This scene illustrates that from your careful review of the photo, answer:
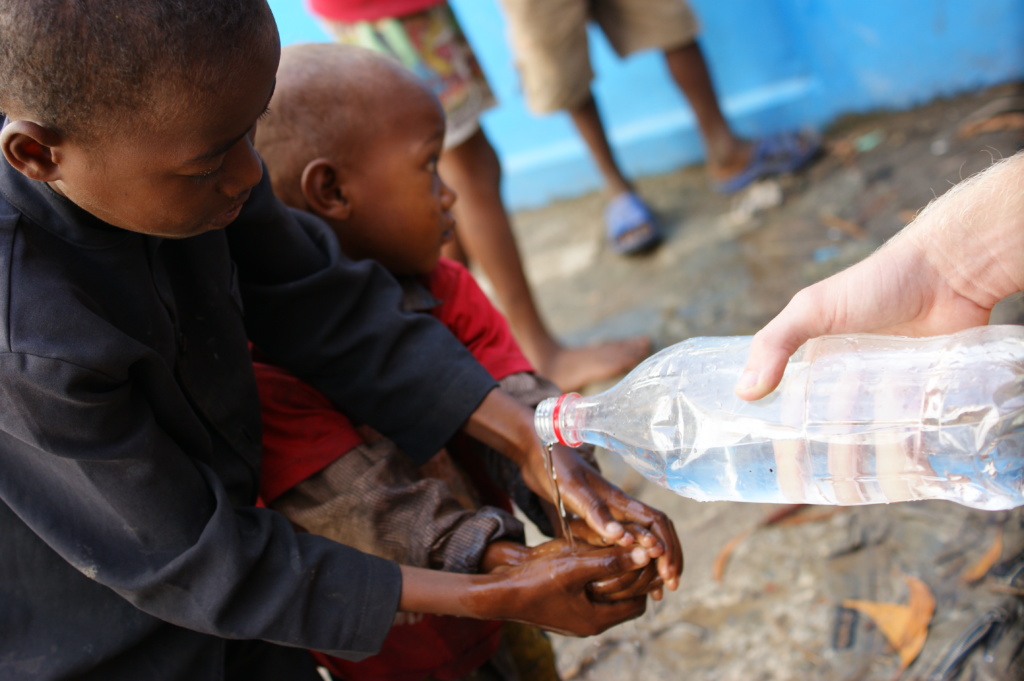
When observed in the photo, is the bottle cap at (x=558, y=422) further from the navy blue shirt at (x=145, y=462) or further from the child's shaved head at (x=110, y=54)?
the child's shaved head at (x=110, y=54)

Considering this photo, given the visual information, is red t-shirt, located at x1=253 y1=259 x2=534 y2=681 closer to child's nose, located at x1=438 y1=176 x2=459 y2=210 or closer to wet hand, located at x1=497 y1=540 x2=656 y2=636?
wet hand, located at x1=497 y1=540 x2=656 y2=636

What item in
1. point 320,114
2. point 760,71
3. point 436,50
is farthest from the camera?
point 760,71

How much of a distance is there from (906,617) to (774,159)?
248 cm

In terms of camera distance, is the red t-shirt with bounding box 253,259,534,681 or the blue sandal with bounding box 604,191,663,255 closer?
the red t-shirt with bounding box 253,259,534,681

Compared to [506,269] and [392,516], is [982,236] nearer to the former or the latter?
[392,516]

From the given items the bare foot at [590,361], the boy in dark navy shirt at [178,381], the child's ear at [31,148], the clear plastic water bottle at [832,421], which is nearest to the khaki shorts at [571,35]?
the bare foot at [590,361]

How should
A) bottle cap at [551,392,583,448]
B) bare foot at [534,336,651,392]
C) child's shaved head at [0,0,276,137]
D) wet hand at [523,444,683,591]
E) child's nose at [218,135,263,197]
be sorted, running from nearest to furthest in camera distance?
child's shaved head at [0,0,276,137], child's nose at [218,135,263,197], bottle cap at [551,392,583,448], wet hand at [523,444,683,591], bare foot at [534,336,651,392]

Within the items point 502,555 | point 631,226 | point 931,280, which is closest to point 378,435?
point 502,555

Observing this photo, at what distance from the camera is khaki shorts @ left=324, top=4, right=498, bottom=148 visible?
282 centimetres

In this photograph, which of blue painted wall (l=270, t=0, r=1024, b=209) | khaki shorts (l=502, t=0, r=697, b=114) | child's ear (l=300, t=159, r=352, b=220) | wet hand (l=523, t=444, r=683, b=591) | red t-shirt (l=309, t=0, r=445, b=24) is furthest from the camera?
blue painted wall (l=270, t=0, r=1024, b=209)

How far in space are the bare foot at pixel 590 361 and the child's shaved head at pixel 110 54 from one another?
2.15 metres

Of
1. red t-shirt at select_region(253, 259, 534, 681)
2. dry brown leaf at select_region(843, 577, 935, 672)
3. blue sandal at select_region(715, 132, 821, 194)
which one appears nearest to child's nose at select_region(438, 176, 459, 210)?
red t-shirt at select_region(253, 259, 534, 681)

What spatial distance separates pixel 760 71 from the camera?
Result: 14.3 ft

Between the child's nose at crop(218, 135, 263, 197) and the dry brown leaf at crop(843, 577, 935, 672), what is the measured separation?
66.3 inches
